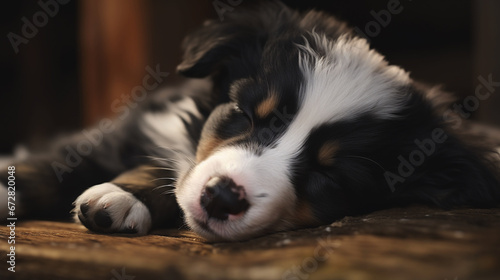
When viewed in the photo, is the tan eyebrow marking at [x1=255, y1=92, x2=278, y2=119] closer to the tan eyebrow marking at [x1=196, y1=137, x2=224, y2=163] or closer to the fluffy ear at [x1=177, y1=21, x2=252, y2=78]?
the tan eyebrow marking at [x1=196, y1=137, x2=224, y2=163]

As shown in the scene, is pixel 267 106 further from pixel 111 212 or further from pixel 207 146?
pixel 111 212

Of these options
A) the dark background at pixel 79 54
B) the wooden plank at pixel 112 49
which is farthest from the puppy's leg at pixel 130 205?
the dark background at pixel 79 54

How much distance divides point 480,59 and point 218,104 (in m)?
2.33

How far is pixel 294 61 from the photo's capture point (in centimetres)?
194

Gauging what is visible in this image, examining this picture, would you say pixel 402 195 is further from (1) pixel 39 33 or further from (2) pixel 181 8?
(1) pixel 39 33

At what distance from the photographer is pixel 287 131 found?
1762mm

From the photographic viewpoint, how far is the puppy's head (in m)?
1.56

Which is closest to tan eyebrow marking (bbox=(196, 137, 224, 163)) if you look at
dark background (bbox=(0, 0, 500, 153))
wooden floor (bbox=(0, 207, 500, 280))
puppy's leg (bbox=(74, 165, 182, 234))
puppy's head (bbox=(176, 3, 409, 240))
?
puppy's head (bbox=(176, 3, 409, 240))

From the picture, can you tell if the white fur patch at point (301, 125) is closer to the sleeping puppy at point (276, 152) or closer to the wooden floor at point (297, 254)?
the sleeping puppy at point (276, 152)

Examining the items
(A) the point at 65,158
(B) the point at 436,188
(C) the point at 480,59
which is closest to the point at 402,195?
(B) the point at 436,188

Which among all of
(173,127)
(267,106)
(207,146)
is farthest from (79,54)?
(267,106)

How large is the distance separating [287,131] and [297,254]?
0.72 meters

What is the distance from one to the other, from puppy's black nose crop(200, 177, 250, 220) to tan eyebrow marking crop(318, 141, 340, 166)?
1.18 ft

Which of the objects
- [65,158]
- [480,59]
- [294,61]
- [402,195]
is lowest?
[65,158]
